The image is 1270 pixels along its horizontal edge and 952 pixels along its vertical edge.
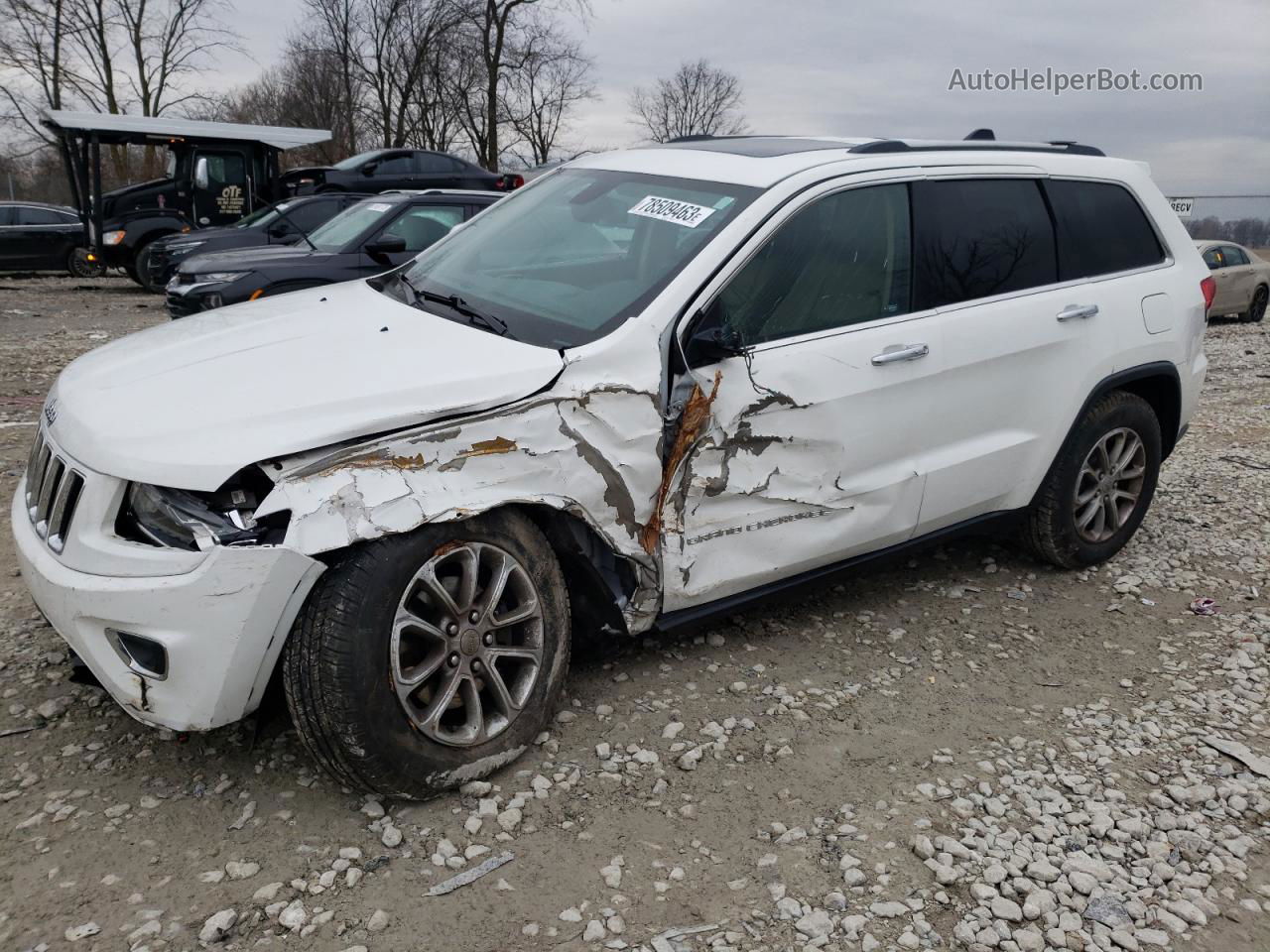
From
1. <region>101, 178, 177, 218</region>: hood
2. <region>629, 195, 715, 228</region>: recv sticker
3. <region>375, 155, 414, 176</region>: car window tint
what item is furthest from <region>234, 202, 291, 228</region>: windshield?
<region>629, 195, 715, 228</region>: recv sticker

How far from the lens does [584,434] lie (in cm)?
282

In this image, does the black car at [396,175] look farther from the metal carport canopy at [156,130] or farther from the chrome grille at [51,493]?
the chrome grille at [51,493]

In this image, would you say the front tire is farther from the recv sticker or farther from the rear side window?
the recv sticker

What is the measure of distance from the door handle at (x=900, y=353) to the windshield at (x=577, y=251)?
70cm

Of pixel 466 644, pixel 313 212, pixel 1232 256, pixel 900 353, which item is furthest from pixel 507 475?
pixel 1232 256

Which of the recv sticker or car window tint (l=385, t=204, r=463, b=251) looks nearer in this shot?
the recv sticker

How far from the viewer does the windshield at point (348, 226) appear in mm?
8883

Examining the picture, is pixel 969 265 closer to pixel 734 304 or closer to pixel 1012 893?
pixel 734 304

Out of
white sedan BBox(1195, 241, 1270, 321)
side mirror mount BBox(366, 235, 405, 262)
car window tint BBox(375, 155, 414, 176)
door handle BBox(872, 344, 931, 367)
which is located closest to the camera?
door handle BBox(872, 344, 931, 367)

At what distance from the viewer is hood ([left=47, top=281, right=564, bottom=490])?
7.98 feet

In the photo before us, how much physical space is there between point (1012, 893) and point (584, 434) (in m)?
1.63

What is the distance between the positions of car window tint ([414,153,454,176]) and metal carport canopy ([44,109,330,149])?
1.62 metres

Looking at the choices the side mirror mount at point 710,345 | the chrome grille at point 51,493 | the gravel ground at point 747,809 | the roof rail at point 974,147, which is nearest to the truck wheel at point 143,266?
the gravel ground at point 747,809

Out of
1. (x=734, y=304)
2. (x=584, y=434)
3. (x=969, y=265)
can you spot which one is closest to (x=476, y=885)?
(x=584, y=434)
